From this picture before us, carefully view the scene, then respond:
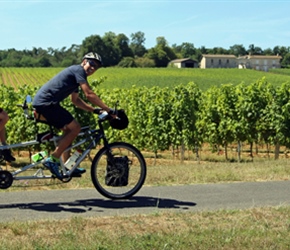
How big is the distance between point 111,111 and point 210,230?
7.44 ft

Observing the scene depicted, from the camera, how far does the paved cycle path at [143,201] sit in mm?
6969

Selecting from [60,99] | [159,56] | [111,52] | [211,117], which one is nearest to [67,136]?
[60,99]

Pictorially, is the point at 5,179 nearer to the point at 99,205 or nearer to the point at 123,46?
the point at 99,205

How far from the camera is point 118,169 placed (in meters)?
7.83

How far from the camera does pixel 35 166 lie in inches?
300

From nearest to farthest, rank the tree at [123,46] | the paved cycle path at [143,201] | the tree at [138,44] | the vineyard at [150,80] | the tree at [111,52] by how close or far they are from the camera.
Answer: the paved cycle path at [143,201] → the vineyard at [150,80] → the tree at [111,52] → the tree at [123,46] → the tree at [138,44]

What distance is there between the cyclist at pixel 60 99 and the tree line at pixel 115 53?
114m

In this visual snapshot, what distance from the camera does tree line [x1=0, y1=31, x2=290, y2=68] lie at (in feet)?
422

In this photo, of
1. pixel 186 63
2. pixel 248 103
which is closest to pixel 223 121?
pixel 248 103

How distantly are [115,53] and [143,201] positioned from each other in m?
124

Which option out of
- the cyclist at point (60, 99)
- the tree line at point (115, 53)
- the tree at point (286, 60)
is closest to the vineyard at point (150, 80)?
the tree line at point (115, 53)

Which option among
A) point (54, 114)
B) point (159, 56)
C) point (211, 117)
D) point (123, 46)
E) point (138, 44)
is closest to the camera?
point (54, 114)

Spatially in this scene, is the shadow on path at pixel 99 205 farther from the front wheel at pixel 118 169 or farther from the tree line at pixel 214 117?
the tree line at pixel 214 117

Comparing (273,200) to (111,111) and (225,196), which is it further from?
(111,111)
